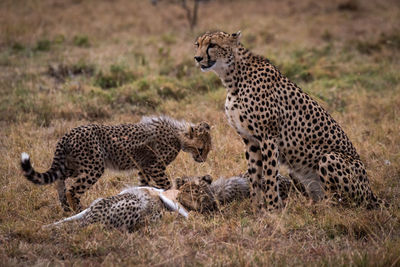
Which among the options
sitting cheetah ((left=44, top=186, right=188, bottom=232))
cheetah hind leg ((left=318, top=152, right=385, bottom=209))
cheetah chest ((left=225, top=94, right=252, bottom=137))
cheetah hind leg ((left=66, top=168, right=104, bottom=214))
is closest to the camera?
sitting cheetah ((left=44, top=186, right=188, bottom=232))

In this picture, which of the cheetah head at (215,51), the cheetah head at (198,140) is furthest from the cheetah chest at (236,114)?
the cheetah head at (198,140)

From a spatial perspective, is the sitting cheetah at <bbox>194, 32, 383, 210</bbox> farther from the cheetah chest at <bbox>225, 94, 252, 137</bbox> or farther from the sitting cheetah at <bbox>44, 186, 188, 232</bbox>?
the sitting cheetah at <bbox>44, 186, 188, 232</bbox>

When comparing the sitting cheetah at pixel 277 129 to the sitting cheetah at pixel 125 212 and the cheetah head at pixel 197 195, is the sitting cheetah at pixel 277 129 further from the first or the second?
the sitting cheetah at pixel 125 212

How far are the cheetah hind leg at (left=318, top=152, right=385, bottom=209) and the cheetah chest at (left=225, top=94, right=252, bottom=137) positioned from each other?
24.4 inches

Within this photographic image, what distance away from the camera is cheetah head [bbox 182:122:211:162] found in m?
4.52

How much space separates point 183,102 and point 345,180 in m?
3.20

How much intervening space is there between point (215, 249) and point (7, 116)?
144 inches

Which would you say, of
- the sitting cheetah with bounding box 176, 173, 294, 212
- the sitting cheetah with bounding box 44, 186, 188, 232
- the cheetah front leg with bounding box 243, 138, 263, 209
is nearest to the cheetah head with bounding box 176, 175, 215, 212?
the sitting cheetah with bounding box 176, 173, 294, 212

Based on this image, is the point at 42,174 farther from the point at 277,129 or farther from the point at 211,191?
the point at 277,129

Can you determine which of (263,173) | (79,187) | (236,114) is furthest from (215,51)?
(79,187)

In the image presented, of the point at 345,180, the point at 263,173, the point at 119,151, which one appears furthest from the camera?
the point at 119,151

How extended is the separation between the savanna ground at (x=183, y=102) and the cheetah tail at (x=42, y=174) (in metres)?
0.28

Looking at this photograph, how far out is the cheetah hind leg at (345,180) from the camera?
11.9ft

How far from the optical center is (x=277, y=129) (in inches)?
149
